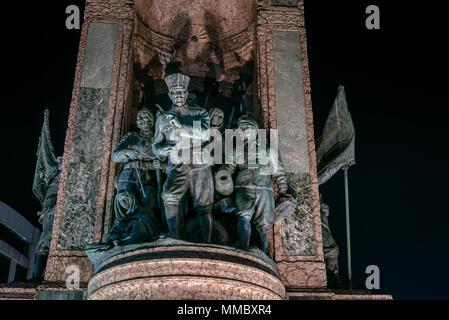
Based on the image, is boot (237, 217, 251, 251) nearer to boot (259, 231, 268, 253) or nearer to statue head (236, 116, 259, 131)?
boot (259, 231, 268, 253)

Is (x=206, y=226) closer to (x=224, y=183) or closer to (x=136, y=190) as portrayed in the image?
(x=224, y=183)

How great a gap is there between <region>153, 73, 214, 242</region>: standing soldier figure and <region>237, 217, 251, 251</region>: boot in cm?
52

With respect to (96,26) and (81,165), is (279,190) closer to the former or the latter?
(81,165)

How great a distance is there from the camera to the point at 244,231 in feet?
35.8

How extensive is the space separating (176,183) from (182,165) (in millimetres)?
356

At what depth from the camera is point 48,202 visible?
42.5ft

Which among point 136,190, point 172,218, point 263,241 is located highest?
point 136,190

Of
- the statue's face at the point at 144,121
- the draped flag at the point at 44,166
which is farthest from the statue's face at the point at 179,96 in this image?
the draped flag at the point at 44,166

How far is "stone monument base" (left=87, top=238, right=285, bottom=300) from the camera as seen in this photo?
9.34 m

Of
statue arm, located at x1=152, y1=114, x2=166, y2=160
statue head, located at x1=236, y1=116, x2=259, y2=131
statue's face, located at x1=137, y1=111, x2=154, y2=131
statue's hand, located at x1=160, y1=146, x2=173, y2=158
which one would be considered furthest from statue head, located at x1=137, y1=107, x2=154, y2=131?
statue head, located at x1=236, y1=116, x2=259, y2=131

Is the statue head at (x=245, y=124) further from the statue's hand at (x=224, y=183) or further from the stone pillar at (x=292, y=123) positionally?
the stone pillar at (x=292, y=123)

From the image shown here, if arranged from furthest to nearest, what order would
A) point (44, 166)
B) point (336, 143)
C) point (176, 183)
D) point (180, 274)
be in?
point (336, 143)
point (44, 166)
point (176, 183)
point (180, 274)

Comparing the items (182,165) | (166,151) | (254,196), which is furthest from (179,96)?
(254,196)

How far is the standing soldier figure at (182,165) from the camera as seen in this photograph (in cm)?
1075
